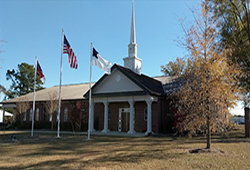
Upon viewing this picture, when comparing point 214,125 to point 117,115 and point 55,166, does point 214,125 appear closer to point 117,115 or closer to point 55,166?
point 55,166

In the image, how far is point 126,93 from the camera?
21.9 m

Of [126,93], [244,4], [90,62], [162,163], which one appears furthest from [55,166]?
[244,4]

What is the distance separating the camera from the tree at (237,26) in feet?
62.6

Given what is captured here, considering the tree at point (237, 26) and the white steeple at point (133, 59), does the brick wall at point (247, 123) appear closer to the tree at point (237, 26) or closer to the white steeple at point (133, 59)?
the tree at point (237, 26)

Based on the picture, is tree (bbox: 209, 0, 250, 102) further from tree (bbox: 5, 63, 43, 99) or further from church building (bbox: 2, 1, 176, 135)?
tree (bbox: 5, 63, 43, 99)

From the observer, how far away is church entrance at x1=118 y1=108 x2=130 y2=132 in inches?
970

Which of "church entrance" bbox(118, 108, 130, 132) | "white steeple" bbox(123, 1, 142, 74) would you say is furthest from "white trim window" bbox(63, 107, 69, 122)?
"white steeple" bbox(123, 1, 142, 74)

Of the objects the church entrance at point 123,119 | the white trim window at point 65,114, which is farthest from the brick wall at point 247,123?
the white trim window at point 65,114

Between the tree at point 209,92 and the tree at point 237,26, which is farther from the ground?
the tree at point 237,26

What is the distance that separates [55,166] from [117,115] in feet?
55.0

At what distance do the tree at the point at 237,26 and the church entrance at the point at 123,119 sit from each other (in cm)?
1118

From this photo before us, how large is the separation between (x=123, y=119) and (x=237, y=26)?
13.7 m

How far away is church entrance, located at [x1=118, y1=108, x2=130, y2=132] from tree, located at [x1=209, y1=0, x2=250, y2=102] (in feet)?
36.7

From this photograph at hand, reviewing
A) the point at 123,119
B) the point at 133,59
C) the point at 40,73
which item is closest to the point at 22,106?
the point at 40,73
